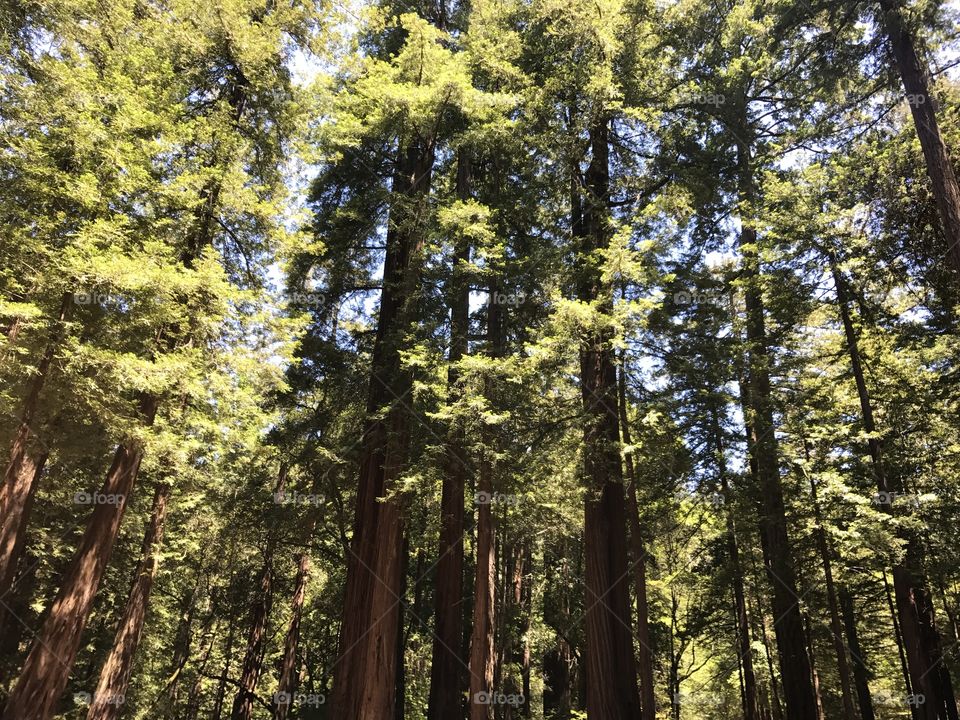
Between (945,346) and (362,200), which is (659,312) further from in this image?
(362,200)

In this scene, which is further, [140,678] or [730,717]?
[730,717]

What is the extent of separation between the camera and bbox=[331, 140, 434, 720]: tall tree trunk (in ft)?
30.9

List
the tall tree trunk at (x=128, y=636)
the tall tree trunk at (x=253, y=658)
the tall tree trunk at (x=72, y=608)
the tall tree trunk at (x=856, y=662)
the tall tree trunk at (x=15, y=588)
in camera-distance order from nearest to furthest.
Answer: the tall tree trunk at (x=72, y=608)
the tall tree trunk at (x=128, y=636)
the tall tree trunk at (x=15, y=588)
the tall tree trunk at (x=856, y=662)
the tall tree trunk at (x=253, y=658)

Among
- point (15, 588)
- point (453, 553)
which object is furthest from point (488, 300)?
point (15, 588)

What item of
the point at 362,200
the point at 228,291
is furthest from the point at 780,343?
the point at 228,291

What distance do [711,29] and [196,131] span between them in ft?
37.8

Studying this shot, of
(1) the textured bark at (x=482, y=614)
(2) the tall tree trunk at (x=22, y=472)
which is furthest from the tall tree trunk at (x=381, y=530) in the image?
(2) the tall tree trunk at (x=22, y=472)

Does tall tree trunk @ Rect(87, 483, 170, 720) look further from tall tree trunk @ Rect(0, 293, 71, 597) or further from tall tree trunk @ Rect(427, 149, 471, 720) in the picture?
tall tree trunk @ Rect(427, 149, 471, 720)

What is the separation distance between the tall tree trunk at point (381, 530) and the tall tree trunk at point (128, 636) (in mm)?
4361

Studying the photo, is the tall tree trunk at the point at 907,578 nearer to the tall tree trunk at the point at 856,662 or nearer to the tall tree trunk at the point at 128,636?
the tall tree trunk at the point at 856,662

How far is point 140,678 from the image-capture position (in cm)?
1967

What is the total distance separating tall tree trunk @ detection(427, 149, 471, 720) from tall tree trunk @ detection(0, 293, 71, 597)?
20.7 feet

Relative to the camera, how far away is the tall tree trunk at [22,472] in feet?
28.5

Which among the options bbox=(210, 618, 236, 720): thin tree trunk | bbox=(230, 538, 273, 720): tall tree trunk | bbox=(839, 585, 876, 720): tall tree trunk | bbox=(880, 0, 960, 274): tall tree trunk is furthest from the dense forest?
bbox=(210, 618, 236, 720): thin tree trunk
